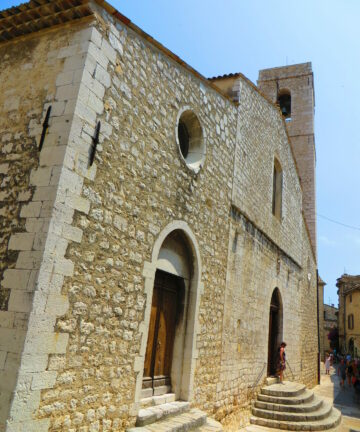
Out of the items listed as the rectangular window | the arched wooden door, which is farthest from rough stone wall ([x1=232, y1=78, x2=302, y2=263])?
the arched wooden door

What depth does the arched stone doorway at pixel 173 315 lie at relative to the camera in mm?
5125

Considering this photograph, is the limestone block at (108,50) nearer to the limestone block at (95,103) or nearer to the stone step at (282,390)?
the limestone block at (95,103)

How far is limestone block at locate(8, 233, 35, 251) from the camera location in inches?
133

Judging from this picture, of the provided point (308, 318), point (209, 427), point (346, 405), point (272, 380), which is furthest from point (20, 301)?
point (308, 318)

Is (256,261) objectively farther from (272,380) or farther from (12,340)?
(12,340)

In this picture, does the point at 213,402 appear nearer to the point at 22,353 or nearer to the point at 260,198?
the point at 22,353

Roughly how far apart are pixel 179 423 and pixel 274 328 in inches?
271

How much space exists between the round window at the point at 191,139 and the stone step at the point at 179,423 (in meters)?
3.90

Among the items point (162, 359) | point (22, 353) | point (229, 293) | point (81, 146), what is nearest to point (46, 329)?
point (22, 353)

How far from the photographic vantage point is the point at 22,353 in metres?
2.99

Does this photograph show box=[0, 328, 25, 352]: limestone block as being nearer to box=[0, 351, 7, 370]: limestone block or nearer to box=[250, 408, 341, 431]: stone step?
box=[0, 351, 7, 370]: limestone block

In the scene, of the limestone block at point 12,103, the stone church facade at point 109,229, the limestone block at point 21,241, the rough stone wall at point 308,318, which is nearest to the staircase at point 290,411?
the stone church facade at point 109,229

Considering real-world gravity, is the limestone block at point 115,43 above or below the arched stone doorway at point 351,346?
above

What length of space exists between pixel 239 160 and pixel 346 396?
1140cm
